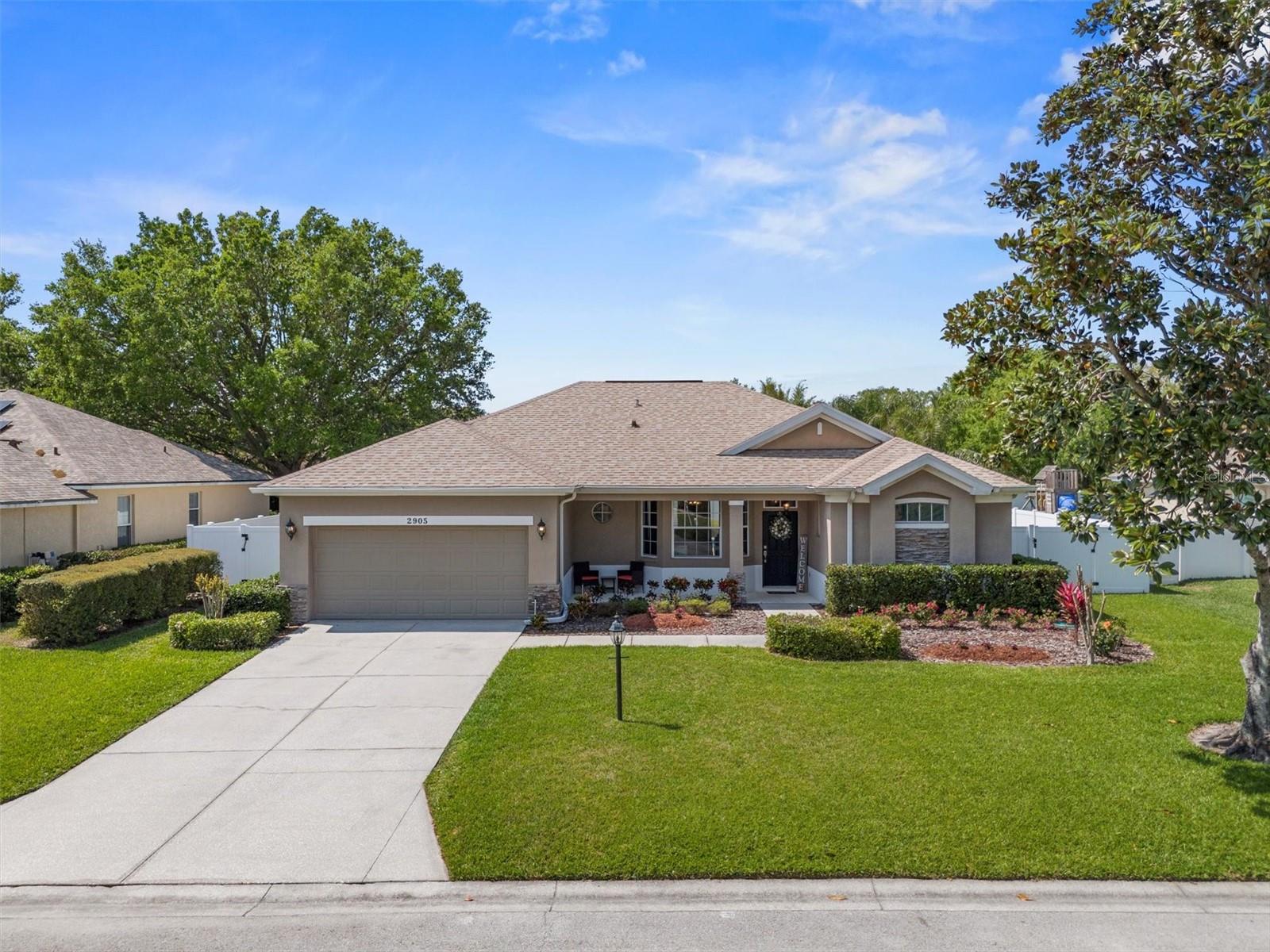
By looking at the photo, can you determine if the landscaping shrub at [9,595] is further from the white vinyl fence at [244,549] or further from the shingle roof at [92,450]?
the shingle roof at [92,450]

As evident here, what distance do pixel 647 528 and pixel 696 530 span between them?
1.30 meters

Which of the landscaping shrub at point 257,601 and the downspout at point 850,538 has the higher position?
the downspout at point 850,538

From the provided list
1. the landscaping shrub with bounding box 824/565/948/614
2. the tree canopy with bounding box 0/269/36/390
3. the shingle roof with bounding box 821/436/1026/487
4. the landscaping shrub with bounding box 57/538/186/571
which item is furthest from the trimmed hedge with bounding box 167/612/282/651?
the tree canopy with bounding box 0/269/36/390

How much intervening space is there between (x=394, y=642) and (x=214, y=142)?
9931 millimetres

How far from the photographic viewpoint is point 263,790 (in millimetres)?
7469

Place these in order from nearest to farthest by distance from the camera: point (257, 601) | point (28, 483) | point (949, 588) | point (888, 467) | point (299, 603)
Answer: point (257, 601)
point (299, 603)
point (949, 588)
point (888, 467)
point (28, 483)

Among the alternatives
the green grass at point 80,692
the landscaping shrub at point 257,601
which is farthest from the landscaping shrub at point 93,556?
the landscaping shrub at point 257,601

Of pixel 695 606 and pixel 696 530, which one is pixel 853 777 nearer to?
pixel 695 606

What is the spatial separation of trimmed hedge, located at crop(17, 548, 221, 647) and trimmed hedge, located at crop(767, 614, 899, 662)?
12655mm

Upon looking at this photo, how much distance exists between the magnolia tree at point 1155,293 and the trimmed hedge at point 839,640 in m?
4.41

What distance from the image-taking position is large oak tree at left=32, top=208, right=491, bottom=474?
2717 centimetres

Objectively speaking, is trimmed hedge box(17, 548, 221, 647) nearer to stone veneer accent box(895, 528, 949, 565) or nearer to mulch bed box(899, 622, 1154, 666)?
mulch bed box(899, 622, 1154, 666)

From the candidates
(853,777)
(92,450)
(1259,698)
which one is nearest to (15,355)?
(92,450)

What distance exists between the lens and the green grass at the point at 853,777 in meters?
5.99
